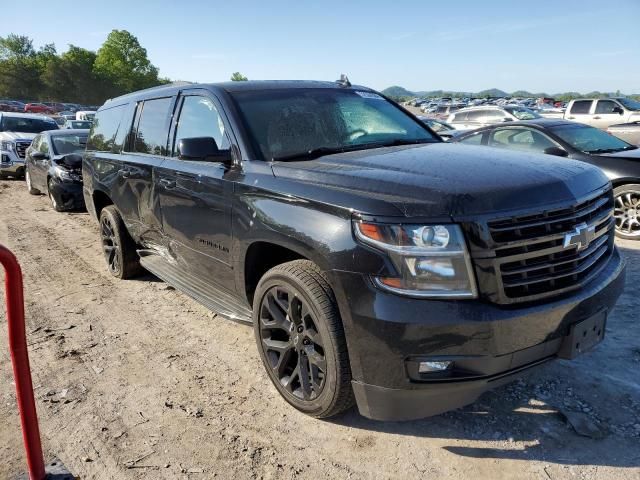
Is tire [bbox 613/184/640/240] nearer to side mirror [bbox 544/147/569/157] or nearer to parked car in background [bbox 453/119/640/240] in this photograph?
parked car in background [bbox 453/119/640/240]

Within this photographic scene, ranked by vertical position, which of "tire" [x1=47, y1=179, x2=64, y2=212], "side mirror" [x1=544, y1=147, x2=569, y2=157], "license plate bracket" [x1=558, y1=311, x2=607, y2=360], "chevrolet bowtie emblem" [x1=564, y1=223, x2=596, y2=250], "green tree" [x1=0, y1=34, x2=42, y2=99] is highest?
"green tree" [x1=0, y1=34, x2=42, y2=99]

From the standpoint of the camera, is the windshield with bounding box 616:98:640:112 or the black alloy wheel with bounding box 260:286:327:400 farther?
the windshield with bounding box 616:98:640:112

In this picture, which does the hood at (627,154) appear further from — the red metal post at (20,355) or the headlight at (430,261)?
the red metal post at (20,355)

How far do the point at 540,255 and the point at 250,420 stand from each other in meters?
1.87

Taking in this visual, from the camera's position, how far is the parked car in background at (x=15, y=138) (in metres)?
13.6

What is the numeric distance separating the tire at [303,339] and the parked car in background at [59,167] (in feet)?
25.7

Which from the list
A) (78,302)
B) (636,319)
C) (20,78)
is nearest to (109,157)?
(78,302)

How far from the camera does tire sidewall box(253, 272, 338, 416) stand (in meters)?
2.54

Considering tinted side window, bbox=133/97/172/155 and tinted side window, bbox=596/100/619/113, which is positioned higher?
tinted side window, bbox=133/97/172/155

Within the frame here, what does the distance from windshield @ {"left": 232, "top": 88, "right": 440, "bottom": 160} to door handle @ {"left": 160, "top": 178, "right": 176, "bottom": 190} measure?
883mm

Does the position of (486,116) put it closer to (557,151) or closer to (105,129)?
(557,151)

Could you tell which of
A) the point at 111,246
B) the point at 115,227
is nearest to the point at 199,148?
the point at 115,227

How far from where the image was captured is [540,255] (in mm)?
2369

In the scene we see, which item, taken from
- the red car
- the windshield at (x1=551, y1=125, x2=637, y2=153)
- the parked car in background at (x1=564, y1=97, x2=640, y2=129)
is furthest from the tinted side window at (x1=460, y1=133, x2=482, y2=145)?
the red car
